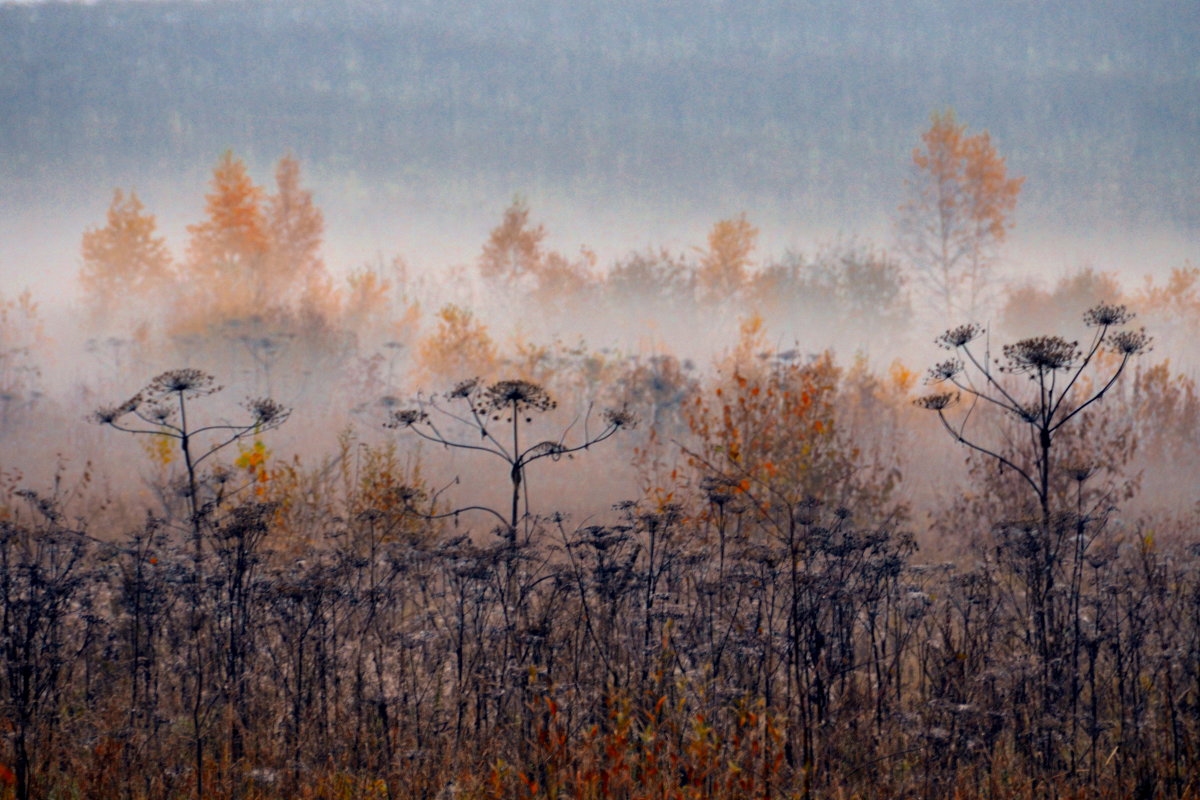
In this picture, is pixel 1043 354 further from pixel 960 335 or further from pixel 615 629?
pixel 615 629

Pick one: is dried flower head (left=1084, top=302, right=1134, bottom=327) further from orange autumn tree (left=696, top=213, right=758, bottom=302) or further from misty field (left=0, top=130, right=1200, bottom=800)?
orange autumn tree (left=696, top=213, right=758, bottom=302)

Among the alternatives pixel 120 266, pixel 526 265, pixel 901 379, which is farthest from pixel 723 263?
pixel 120 266

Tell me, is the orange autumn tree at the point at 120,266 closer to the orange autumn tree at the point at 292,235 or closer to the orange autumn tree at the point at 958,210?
the orange autumn tree at the point at 292,235

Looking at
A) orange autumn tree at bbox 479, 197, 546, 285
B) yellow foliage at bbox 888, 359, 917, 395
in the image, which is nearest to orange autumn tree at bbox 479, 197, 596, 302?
orange autumn tree at bbox 479, 197, 546, 285

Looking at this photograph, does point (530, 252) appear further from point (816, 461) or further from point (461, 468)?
point (816, 461)

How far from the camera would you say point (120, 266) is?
3088cm

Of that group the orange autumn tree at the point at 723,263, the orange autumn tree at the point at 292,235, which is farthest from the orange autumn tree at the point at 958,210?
the orange autumn tree at the point at 292,235

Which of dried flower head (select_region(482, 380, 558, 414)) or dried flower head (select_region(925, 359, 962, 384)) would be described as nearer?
dried flower head (select_region(482, 380, 558, 414))

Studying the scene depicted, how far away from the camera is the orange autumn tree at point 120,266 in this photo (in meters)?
30.9

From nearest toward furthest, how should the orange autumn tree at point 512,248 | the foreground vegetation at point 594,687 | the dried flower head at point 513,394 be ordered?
the foreground vegetation at point 594,687 → the dried flower head at point 513,394 → the orange autumn tree at point 512,248

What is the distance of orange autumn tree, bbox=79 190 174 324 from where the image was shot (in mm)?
30859

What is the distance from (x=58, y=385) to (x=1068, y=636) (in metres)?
30.3

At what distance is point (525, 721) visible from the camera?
12.8ft

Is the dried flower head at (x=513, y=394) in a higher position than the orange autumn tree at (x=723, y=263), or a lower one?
lower
